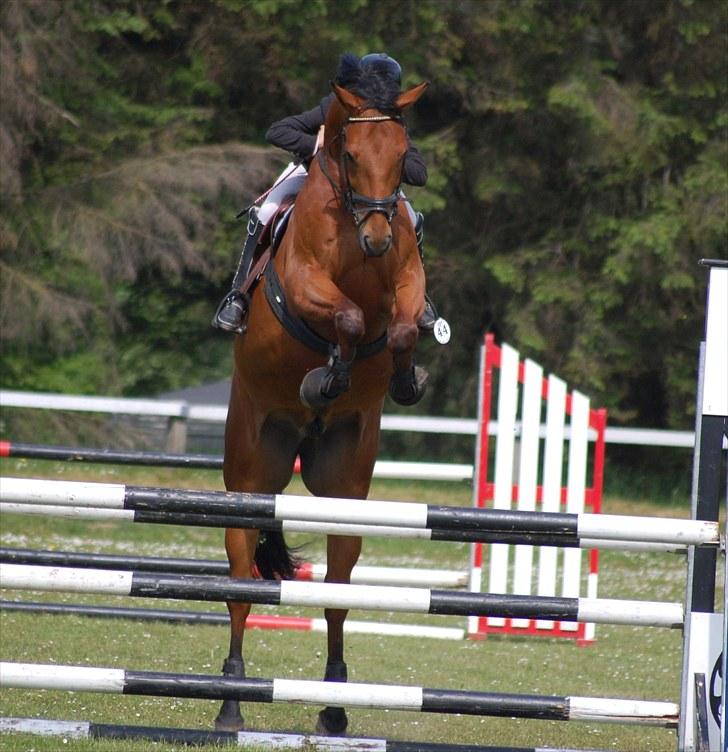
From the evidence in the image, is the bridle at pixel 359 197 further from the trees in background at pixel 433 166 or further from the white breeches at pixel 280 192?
the trees in background at pixel 433 166

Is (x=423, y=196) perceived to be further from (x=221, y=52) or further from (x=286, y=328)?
(x=286, y=328)

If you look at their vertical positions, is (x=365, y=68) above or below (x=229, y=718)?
above

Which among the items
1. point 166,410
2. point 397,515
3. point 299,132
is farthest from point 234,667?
point 166,410

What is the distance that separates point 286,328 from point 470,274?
37.3 ft

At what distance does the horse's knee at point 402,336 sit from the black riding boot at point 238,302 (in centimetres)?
80

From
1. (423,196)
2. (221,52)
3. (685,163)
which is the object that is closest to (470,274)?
(423,196)

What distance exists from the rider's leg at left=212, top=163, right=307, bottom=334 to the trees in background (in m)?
8.63

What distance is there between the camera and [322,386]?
15.4ft

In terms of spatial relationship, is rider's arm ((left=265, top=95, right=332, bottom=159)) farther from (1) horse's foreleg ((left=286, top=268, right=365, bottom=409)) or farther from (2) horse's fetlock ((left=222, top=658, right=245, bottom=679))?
(2) horse's fetlock ((left=222, top=658, right=245, bottom=679))

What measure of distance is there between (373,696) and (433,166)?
12257mm

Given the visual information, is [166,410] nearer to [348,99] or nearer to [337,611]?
[337,611]

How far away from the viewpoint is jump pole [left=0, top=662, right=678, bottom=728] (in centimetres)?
365

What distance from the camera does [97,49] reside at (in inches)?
619

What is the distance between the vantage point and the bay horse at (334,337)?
4.56 m
